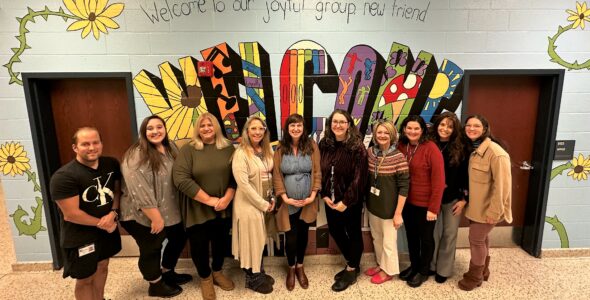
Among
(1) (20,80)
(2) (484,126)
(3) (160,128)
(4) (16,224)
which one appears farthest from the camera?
(4) (16,224)

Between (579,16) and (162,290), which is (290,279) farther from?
(579,16)

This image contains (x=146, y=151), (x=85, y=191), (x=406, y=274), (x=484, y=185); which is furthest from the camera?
(x=406, y=274)

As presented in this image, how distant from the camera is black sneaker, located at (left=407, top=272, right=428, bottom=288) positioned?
104 inches

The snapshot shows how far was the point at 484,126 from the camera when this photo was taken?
2396mm

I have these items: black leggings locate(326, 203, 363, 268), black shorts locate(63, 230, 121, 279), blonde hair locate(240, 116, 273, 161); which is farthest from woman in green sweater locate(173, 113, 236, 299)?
black leggings locate(326, 203, 363, 268)

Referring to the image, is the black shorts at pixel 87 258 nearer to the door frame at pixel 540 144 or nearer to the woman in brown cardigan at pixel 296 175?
the woman in brown cardigan at pixel 296 175

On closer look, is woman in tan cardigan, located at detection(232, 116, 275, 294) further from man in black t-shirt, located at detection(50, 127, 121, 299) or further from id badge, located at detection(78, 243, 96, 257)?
id badge, located at detection(78, 243, 96, 257)

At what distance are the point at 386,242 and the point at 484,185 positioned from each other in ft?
2.91

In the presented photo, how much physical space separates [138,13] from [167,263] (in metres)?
2.09

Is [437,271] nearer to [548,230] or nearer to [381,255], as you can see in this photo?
[381,255]

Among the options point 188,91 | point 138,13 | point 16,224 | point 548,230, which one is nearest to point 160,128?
point 188,91

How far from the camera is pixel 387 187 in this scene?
8.05 ft

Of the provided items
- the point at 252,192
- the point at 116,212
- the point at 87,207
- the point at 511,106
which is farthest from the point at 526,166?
the point at 87,207

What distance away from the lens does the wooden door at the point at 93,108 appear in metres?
2.79
